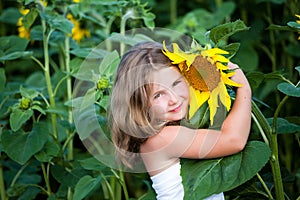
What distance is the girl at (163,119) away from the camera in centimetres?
117

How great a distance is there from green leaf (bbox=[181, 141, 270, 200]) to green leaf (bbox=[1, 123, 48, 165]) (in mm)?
451

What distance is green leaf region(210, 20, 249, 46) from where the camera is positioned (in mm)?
1196

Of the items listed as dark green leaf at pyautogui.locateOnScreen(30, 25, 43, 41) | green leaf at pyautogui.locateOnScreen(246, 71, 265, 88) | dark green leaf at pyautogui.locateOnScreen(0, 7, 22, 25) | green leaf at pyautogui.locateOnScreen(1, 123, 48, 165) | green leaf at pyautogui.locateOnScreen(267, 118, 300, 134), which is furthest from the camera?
dark green leaf at pyautogui.locateOnScreen(0, 7, 22, 25)

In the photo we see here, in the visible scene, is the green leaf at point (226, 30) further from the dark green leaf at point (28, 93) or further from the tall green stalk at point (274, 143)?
the dark green leaf at point (28, 93)

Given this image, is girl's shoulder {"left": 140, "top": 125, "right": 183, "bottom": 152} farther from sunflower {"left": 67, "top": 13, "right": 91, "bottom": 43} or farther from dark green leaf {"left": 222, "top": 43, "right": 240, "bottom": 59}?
sunflower {"left": 67, "top": 13, "right": 91, "bottom": 43}

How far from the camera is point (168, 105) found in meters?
1.17

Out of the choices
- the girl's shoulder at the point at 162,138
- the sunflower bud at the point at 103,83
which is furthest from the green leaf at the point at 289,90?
the sunflower bud at the point at 103,83

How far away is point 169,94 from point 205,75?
69mm

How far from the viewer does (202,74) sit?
3.81ft

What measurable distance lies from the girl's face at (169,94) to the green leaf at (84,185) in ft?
1.04

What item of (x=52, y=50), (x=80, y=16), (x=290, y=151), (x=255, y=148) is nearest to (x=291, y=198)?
(x=255, y=148)

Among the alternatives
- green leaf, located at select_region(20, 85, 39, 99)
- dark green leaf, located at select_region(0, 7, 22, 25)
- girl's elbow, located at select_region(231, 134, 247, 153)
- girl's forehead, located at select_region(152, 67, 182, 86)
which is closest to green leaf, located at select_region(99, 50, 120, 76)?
green leaf, located at select_region(20, 85, 39, 99)

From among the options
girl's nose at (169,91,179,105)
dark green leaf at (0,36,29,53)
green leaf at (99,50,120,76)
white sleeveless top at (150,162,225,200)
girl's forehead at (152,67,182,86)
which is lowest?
white sleeveless top at (150,162,225,200)

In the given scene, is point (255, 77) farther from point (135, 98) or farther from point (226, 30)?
point (135, 98)
